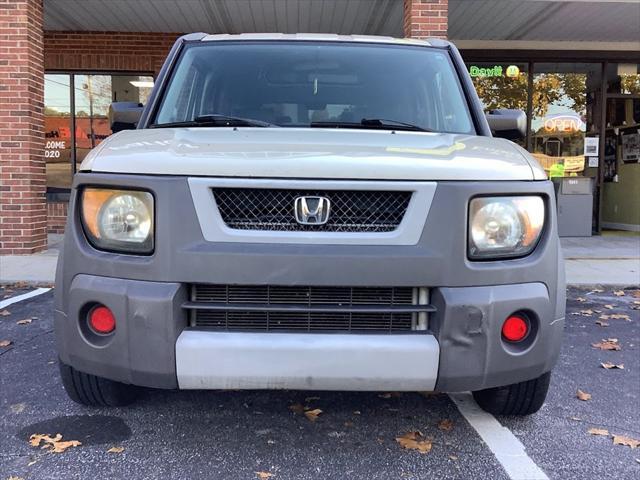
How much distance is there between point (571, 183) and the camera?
36.3ft

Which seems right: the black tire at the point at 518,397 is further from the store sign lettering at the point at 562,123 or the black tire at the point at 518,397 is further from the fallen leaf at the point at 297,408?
the store sign lettering at the point at 562,123

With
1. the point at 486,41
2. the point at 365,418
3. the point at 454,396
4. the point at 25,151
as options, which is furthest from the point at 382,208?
the point at 486,41

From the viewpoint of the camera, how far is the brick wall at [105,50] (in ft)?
33.2

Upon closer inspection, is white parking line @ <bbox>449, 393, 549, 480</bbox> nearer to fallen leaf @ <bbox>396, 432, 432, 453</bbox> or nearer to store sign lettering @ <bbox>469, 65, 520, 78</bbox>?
fallen leaf @ <bbox>396, 432, 432, 453</bbox>

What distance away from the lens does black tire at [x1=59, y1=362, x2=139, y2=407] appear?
8.98 feet

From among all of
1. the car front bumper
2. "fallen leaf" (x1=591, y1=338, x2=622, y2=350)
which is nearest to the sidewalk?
"fallen leaf" (x1=591, y1=338, x2=622, y2=350)

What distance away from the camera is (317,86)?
132 inches

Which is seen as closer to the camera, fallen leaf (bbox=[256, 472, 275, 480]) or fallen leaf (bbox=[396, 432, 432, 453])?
fallen leaf (bbox=[256, 472, 275, 480])

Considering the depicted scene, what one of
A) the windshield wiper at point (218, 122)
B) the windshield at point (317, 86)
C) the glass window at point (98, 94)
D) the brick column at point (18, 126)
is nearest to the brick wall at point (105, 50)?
the glass window at point (98, 94)

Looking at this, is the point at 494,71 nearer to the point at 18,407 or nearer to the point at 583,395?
the point at 583,395

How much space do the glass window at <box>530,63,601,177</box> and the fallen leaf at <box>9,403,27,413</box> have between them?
400 inches

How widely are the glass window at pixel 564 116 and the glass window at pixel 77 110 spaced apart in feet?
24.1

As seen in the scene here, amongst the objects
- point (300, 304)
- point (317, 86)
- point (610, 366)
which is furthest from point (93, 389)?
point (610, 366)

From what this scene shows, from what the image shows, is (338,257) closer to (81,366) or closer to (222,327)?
(222,327)
